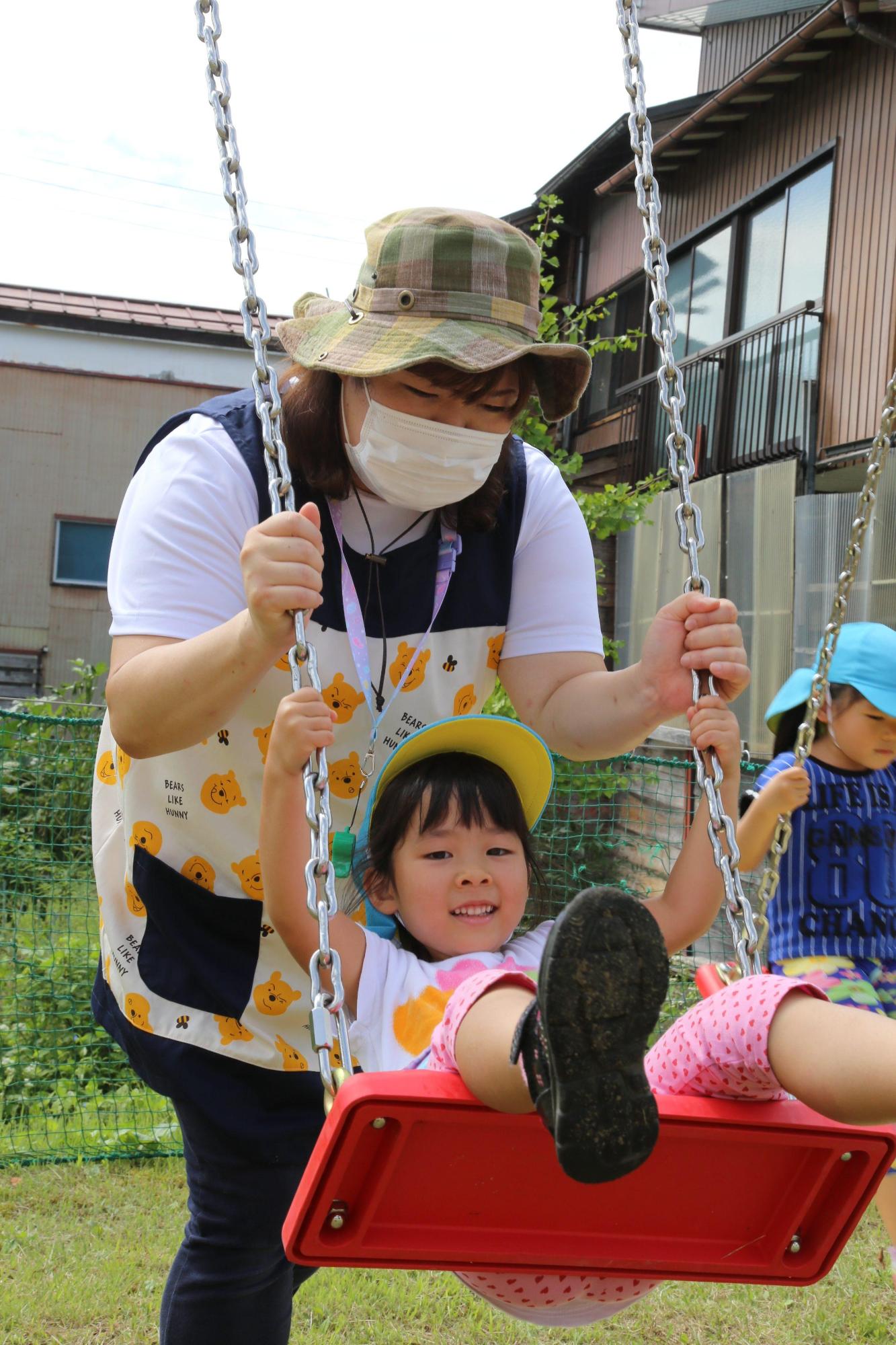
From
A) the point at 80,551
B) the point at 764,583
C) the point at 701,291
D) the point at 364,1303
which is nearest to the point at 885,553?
the point at 764,583

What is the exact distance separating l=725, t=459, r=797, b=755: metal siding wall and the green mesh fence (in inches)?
115

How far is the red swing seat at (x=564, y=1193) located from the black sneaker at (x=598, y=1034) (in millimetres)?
115

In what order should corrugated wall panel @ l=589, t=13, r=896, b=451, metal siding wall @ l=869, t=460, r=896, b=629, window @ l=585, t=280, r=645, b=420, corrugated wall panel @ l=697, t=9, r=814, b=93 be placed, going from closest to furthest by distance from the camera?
metal siding wall @ l=869, t=460, r=896, b=629
corrugated wall panel @ l=589, t=13, r=896, b=451
corrugated wall panel @ l=697, t=9, r=814, b=93
window @ l=585, t=280, r=645, b=420

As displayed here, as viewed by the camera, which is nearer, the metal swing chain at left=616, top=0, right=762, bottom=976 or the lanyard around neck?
the metal swing chain at left=616, top=0, right=762, bottom=976

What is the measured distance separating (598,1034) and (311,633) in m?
0.84

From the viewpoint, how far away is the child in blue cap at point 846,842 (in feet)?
10.2

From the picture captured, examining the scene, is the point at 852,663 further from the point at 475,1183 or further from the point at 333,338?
the point at 475,1183

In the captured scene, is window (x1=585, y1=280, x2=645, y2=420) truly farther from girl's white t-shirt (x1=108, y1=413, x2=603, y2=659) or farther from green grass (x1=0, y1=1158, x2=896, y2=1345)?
girl's white t-shirt (x1=108, y1=413, x2=603, y2=659)

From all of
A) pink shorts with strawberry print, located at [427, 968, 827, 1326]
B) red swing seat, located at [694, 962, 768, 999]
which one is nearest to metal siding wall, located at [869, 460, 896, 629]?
red swing seat, located at [694, 962, 768, 999]

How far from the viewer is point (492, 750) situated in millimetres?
2107

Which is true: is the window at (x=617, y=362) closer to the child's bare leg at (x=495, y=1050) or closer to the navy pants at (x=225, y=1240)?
the navy pants at (x=225, y=1240)

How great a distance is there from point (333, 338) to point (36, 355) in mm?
13215

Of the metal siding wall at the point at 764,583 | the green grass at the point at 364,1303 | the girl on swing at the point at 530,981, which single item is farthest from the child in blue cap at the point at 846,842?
the metal siding wall at the point at 764,583

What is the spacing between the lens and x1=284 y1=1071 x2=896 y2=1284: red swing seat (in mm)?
1257
